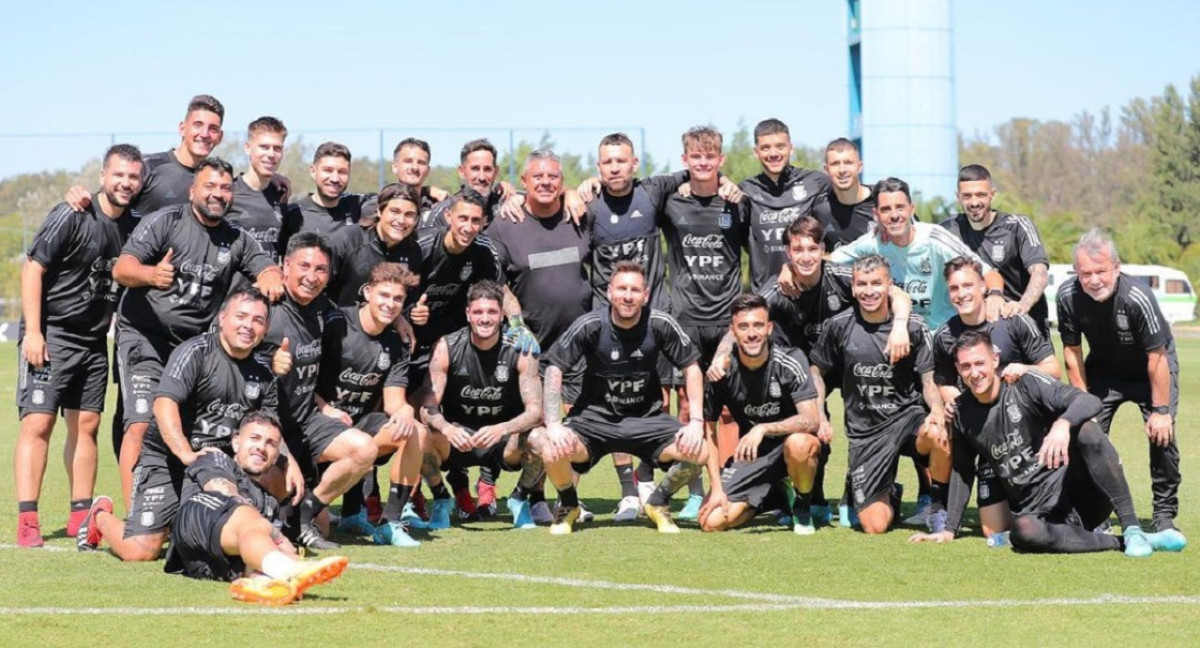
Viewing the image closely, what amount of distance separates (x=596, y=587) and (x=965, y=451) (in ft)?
8.45

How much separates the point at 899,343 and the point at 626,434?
1.74m

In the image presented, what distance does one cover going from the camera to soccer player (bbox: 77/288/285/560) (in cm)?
805

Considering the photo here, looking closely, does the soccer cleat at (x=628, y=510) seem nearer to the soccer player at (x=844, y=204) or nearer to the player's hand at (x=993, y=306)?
the soccer player at (x=844, y=204)

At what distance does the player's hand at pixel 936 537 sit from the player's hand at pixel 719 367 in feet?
4.97

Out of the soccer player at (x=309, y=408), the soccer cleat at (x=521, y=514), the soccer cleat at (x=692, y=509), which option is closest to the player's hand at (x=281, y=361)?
the soccer player at (x=309, y=408)

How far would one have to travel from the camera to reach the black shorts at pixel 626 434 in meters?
9.41

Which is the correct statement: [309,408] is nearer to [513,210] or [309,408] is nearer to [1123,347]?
[513,210]

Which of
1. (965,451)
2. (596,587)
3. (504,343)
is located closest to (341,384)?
(504,343)

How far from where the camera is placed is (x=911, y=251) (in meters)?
9.51

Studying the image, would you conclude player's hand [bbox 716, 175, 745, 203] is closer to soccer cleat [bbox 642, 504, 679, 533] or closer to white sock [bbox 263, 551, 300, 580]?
soccer cleat [bbox 642, 504, 679, 533]

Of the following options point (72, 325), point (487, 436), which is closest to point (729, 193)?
point (487, 436)

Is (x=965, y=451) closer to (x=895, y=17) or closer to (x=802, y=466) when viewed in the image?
(x=802, y=466)

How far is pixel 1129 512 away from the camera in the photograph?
822cm

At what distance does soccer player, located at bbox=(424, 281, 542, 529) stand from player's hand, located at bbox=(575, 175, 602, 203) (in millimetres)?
1094
